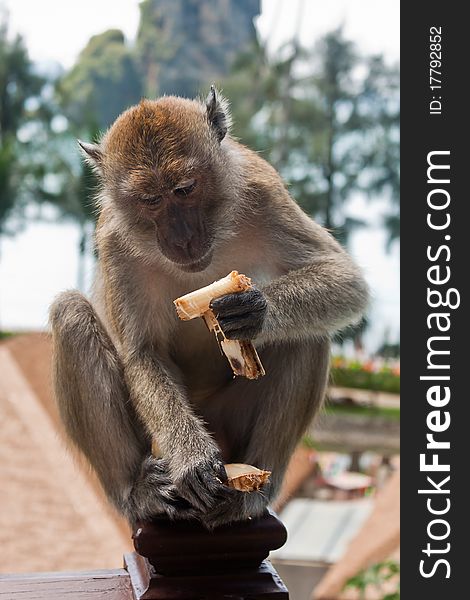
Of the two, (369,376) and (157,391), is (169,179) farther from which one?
(369,376)

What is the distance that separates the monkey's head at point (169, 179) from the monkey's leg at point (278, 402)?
1.40 ft

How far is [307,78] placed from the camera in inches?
973

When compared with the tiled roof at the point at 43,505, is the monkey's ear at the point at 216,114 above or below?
above

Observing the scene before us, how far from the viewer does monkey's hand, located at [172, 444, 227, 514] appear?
221cm

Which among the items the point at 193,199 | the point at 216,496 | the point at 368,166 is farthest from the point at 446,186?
the point at 368,166

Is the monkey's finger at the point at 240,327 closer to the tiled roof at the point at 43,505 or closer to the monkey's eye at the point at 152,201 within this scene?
the monkey's eye at the point at 152,201

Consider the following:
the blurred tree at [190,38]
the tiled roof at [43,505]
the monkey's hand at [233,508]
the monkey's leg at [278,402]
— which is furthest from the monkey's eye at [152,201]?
the blurred tree at [190,38]

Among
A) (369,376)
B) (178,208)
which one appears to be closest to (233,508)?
(178,208)

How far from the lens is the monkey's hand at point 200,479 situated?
7.25 feet

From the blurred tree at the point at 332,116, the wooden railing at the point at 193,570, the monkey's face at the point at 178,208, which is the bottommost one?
the wooden railing at the point at 193,570

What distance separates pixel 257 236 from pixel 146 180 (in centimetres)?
47

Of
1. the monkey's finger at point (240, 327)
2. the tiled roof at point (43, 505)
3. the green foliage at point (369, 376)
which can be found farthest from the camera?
the green foliage at point (369, 376)

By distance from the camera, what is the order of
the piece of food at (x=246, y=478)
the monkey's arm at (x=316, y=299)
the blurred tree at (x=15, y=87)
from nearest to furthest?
1. the piece of food at (x=246, y=478)
2. the monkey's arm at (x=316, y=299)
3. the blurred tree at (x=15, y=87)

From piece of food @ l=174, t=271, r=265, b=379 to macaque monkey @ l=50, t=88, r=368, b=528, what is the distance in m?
0.06
